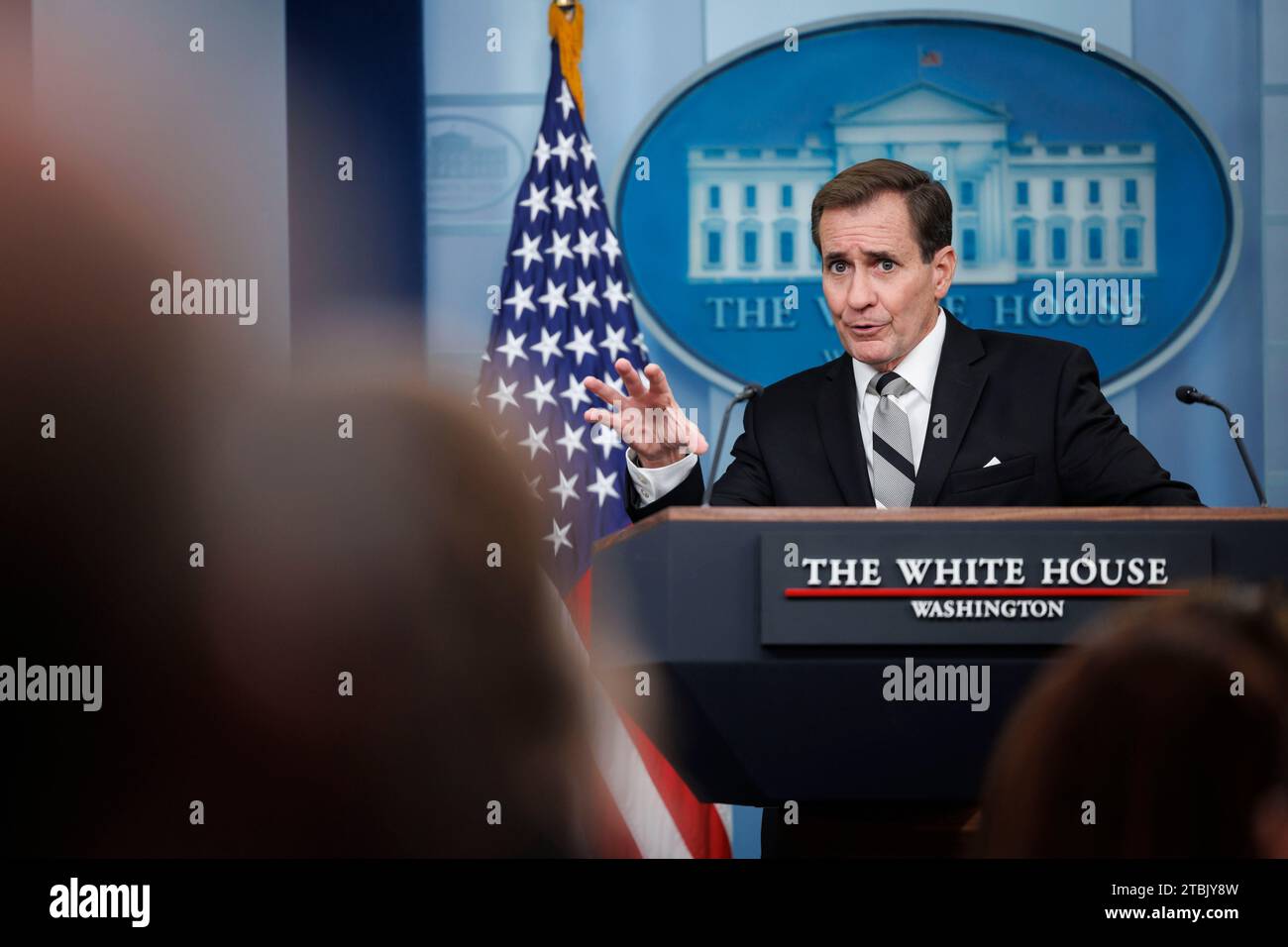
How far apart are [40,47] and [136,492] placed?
5.02 ft

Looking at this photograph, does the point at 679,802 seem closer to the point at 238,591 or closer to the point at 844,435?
the point at 238,591

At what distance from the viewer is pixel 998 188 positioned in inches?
172

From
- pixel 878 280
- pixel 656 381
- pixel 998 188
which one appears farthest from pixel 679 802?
pixel 998 188

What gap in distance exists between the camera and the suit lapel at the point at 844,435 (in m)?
2.54

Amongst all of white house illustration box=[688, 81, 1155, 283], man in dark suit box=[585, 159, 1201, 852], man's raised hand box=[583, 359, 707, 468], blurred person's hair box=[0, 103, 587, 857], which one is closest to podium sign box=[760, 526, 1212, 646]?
man in dark suit box=[585, 159, 1201, 852]

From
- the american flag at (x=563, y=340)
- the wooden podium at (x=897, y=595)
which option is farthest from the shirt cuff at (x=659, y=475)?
the american flag at (x=563, y=340)

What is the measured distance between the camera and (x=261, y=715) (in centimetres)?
400

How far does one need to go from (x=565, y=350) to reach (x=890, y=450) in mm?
1849

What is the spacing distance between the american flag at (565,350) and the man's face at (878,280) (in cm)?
143

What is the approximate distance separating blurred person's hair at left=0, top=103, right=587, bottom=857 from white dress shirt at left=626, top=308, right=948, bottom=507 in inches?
55.2

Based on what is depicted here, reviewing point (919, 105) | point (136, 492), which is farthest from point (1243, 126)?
point (136, 492)

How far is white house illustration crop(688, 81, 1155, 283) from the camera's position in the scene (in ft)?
14.3

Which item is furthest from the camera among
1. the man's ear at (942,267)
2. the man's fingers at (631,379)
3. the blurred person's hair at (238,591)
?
the blurred person's hair at (238,591)

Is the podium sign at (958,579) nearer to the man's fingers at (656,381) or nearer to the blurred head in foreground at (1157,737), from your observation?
the man's fingers at (656,381)
